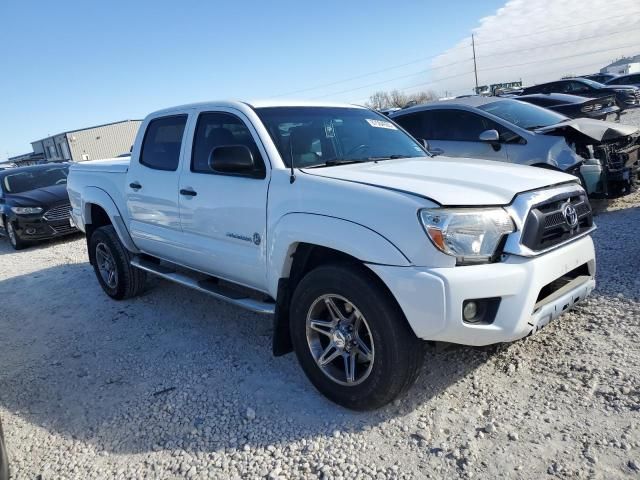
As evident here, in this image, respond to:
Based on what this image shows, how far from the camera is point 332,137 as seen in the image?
3914mm

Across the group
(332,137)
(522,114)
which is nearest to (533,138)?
(522,114)

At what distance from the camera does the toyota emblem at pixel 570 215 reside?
120 inches

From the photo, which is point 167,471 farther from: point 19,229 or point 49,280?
point 19,229

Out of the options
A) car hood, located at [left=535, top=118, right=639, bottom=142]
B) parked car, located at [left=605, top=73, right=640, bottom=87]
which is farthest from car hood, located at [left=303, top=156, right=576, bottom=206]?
parked car, located at [left=605, top=73, right=640, bottom=87]

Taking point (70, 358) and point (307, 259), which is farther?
point (70, 358)

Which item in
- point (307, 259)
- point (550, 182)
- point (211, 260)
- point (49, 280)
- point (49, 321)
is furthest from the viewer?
point (49, 280)

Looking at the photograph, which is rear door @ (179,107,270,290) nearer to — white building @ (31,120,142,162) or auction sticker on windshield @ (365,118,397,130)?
auction sticker on windshield @ (365,118,397,130)

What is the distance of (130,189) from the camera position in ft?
16.3

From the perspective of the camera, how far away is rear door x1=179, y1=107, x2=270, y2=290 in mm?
3525

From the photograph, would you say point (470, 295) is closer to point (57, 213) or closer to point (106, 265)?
point (106, 265)

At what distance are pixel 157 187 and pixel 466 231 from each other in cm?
298

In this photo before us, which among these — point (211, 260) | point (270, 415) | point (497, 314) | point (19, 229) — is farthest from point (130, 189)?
point (19, 229)

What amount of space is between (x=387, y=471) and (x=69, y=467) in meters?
1.84

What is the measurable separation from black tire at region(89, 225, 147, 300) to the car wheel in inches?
210
